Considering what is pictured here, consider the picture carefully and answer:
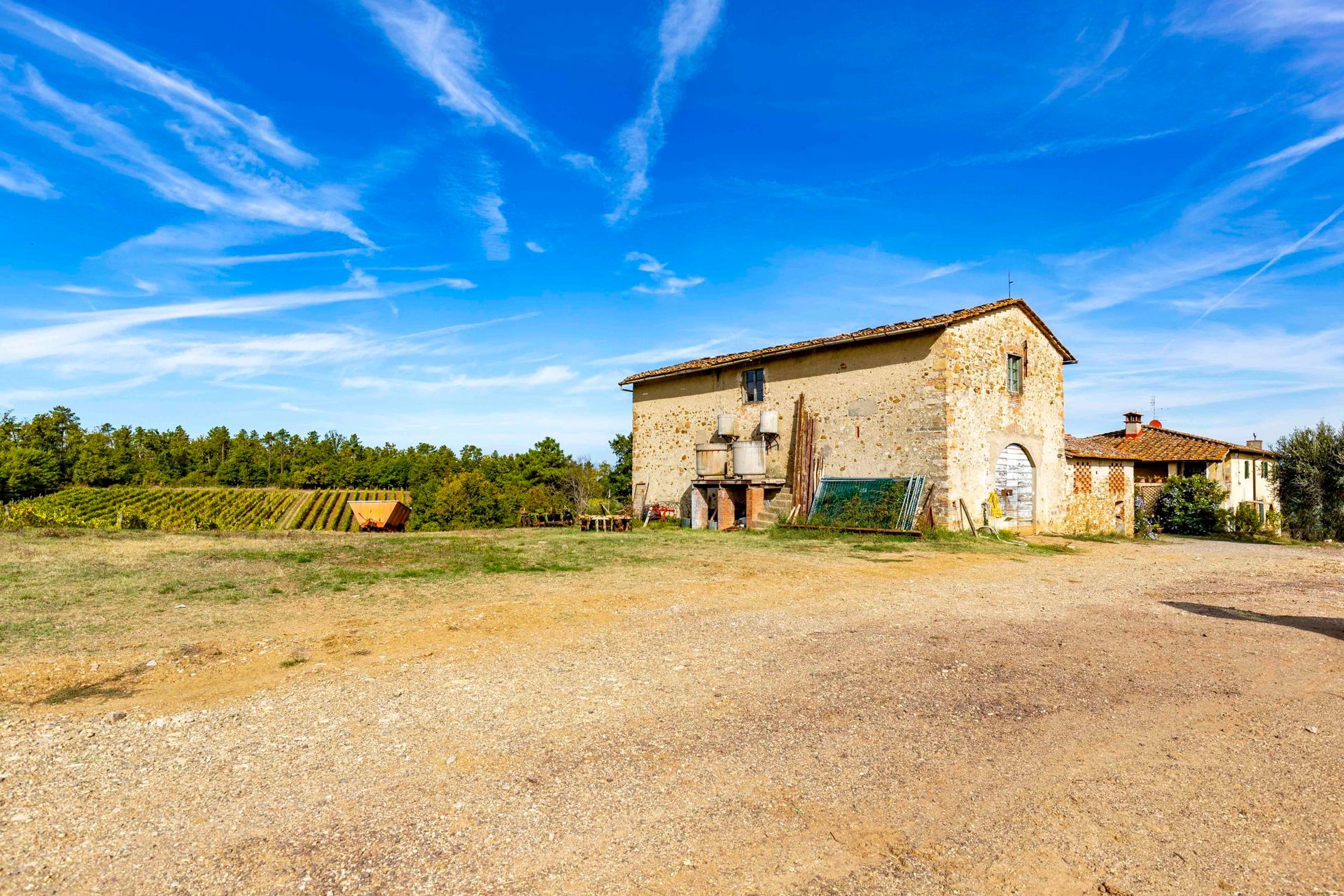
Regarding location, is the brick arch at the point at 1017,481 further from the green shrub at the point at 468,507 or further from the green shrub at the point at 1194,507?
the green shrub at the point at 468,507

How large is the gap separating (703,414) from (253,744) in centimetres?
1989

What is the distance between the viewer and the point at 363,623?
7.49 m

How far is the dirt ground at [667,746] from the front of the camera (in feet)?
9.76

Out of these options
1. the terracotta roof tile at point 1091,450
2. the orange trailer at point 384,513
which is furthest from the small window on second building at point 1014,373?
the orange trailer at point 384,513

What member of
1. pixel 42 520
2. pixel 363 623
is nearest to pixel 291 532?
pixel 42 520

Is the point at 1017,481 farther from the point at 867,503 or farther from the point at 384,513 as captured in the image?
the point at 384,513

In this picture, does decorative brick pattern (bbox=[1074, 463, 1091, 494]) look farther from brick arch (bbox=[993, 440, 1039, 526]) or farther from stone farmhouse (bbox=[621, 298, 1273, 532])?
brick arch (bbox=[993, 440, 1039, 526])

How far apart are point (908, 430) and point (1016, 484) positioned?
4364mm

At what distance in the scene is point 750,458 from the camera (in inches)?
824

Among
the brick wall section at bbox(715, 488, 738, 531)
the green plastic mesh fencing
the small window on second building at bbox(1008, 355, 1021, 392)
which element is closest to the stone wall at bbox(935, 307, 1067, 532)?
the small window on second building at bbox(1008, 355, 1021, 392)

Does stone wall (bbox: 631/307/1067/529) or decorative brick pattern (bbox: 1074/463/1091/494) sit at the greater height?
stone wall (bbox: 631/307/1067/529)

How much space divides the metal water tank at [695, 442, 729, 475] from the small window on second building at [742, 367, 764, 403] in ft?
5.99

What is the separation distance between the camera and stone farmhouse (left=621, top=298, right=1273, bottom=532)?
1802 centimetres

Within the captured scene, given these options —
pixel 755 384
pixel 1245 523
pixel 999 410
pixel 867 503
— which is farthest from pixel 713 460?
pixel 1245 523
